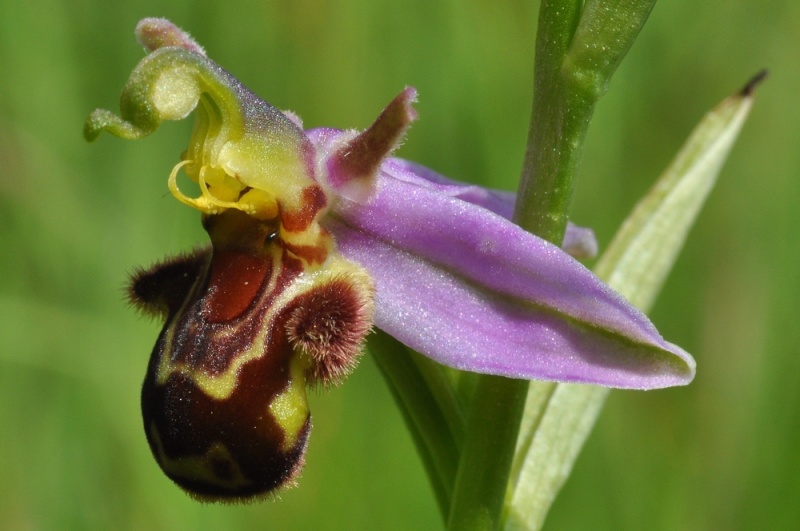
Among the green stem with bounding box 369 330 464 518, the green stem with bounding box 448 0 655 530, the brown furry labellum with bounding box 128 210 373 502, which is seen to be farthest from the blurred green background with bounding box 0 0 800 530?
the green stem with bounding box 448 0 655 530

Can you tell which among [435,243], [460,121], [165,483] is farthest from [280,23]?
[435,243]

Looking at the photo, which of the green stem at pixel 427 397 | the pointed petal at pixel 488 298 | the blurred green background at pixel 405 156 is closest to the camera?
the pointed petal at pixel 488 298

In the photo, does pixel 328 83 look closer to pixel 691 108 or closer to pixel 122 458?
pixel 691 108

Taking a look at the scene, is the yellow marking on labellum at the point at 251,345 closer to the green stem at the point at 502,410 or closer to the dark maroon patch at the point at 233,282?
the dark maroon patch at the point at 233,282

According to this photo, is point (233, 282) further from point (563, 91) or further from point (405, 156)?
point (405, 156)

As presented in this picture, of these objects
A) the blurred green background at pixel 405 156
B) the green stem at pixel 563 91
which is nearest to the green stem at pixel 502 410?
the green stem at pixel 563 91

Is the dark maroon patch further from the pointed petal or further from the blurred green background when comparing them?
the blurred green background
